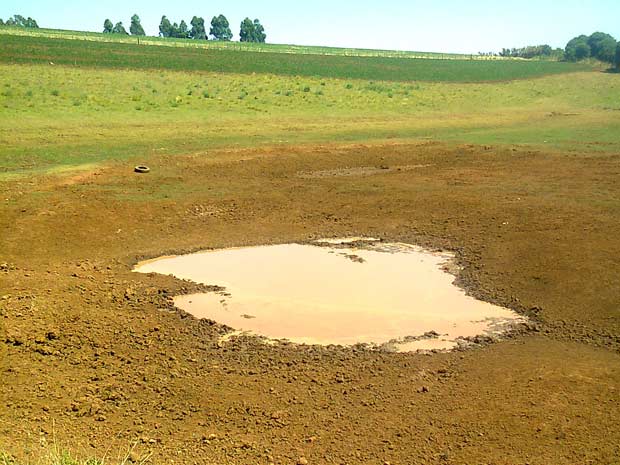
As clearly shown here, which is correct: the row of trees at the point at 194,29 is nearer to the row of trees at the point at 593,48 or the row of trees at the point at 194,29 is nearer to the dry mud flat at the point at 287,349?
the row of trees at the point at 593,48

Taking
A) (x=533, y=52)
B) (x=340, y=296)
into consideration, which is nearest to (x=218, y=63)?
(x=340, y=296)

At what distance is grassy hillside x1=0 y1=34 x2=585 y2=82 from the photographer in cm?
4056

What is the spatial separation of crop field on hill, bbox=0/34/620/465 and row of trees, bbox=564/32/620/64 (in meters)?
53.1

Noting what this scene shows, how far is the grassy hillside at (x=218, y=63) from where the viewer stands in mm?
40562

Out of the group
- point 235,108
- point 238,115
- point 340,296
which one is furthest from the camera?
point 235,108

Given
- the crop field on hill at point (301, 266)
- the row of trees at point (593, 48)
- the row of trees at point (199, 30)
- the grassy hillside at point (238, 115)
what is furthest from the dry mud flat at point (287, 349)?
the row of trees at point (199, 30)

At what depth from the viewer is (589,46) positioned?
82438mm

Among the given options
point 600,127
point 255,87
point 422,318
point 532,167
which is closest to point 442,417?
point 422,318

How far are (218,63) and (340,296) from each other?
38.6 m

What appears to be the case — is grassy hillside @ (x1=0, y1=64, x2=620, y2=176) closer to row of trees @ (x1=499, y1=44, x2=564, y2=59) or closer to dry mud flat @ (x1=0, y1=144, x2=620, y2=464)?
dry mud flat @ (x1=0, y1=144, x2=620, y2=464)

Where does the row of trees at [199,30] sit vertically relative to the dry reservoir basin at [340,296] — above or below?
above

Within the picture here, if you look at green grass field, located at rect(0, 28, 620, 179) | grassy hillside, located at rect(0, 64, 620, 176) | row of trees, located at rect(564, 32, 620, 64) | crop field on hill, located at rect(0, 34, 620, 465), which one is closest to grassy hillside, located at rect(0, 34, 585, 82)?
green grass field, located at rect(0, 28, 620, 179)

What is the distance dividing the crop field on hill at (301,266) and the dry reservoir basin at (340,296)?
36 cm

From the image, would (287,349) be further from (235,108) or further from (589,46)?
(589,46)
